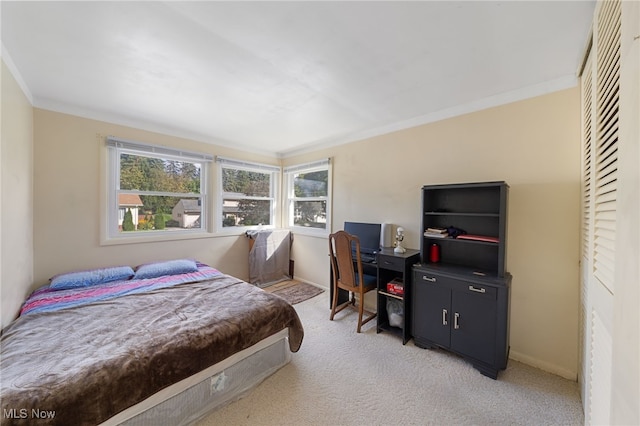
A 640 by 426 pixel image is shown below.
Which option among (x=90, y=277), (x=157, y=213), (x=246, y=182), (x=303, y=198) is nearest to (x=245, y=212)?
(x=246, y=182)

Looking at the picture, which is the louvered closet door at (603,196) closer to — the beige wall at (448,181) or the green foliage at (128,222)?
the beige wall at (448,181)

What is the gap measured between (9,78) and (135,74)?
2.72ft

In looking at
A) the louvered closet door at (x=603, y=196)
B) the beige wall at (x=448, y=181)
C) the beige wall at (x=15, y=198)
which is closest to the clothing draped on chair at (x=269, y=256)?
the beige wall at (x=448, y=181)

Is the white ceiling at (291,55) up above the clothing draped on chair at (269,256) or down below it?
above

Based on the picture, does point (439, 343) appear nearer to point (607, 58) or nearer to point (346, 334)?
point (346, 334)

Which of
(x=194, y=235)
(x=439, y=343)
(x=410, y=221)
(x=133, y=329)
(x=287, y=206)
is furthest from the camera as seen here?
(x=287, y=206)

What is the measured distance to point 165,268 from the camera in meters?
2.79

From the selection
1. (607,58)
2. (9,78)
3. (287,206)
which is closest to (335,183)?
(287,206)

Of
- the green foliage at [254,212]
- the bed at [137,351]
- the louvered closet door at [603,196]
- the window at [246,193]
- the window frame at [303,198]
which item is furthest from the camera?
the green foliage at [254,212]

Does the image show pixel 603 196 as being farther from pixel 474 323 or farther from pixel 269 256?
pixel 269 256

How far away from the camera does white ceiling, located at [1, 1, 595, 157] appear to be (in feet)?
4.19

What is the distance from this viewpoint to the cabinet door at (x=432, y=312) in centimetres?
209

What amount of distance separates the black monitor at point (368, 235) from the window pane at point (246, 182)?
6.56 feet

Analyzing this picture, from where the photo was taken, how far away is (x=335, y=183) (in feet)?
11.8
